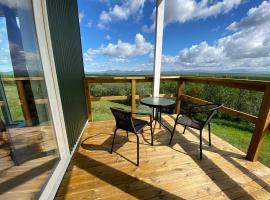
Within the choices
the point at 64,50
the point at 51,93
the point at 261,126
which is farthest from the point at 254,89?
the point at 64,50

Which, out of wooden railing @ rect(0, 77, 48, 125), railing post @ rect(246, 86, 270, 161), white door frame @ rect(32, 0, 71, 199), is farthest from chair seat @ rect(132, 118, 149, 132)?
railing post @ rect(246, 86, 270, 161)

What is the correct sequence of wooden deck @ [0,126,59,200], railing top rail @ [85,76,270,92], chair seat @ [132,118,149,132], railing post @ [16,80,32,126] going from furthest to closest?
chair seat @ [132,118,149,132] → railing top rail @ [85,76,270,92] → railing post @ [16,80,32,126] → wooden deck @ [0,126,59,200]

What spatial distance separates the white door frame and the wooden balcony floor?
0.38ft

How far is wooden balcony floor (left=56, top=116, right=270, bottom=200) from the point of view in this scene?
1369 mm

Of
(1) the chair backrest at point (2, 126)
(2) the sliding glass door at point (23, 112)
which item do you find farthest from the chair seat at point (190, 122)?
(1) the chair backrest at point (2, 126)

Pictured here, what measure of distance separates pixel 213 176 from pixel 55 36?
96.2 inches

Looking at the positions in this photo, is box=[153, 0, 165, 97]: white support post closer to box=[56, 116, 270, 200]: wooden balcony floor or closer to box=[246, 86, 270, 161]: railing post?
box=[56, 116, 270, 200]: wooden balcony floor

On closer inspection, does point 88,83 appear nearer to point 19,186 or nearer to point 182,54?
point 19,186

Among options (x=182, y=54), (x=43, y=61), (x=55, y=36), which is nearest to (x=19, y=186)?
(x=43, y=61)

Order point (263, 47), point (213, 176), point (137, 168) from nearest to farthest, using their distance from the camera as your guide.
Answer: point (213, 176), point (137, 168), point (263, 47)

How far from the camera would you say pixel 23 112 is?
1.48 m

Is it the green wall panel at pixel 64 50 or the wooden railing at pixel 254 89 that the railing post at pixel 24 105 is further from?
the wooden railing at pixel 254 89

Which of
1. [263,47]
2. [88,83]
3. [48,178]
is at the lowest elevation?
[48,178]

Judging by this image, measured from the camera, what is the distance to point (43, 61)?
1.37 metres
